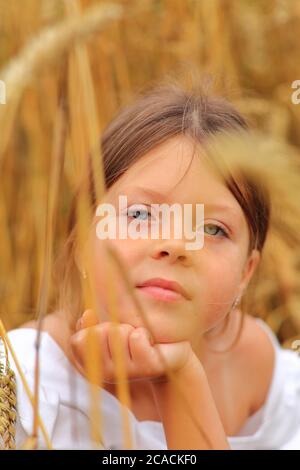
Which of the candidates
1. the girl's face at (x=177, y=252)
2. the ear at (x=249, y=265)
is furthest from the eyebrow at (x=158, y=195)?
the ear at (x=249, y=265)

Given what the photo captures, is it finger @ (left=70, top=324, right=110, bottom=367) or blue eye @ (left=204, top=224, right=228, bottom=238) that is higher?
blue eye @ (left=204, top=224, right=228, bottom=238)

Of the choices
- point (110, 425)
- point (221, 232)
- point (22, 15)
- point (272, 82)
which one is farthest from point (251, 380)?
point (22, 15)

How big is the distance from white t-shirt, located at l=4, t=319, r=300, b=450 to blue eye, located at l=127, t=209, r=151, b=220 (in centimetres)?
17

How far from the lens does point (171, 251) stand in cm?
67

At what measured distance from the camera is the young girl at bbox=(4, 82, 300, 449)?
660 millimetres

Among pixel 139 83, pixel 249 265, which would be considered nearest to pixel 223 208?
pixel 249 265

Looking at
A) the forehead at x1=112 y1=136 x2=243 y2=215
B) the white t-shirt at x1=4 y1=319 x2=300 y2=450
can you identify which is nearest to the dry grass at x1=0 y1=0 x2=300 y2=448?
the white t-shirt at x1=4 y1=319 x2=300 y2=450

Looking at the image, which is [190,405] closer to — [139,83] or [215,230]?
[215,230]

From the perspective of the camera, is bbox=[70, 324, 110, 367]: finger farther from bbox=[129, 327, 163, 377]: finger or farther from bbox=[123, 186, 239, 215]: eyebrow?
bbox=[123, 186, 239, 215]: eyebrow

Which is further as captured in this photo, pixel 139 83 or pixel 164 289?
pixel 139 83

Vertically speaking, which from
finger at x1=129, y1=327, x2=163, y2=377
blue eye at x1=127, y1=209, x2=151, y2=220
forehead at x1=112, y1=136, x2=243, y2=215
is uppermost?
forehead at x1=112, y1=136, x2=243, y2=215

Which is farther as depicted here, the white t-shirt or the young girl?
the white t-shirt

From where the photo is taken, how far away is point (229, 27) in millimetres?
1198

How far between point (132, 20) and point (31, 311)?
1.58 feet
